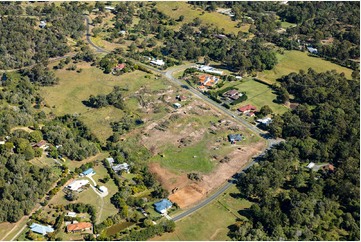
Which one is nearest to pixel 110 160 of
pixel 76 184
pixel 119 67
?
pixel 76 184

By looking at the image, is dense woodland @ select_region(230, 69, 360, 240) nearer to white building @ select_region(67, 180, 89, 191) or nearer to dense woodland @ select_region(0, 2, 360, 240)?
dense woodland @ select_region(0, 2, 360, 240)

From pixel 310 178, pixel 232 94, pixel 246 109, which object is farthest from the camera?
pixel 232 94

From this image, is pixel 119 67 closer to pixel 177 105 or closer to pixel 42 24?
pixel 177 105

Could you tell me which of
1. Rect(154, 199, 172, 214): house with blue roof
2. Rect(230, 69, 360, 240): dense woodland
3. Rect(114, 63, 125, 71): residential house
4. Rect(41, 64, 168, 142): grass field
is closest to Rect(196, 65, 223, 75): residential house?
Rect(41, 64, 168, 142): grass field

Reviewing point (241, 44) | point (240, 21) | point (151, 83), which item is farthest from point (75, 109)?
point (240, 21)

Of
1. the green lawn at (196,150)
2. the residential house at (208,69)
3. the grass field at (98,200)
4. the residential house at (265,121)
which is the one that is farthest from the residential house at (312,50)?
the grass field at (98,200)

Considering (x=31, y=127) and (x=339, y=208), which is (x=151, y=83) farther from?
(x=339, y=208)
